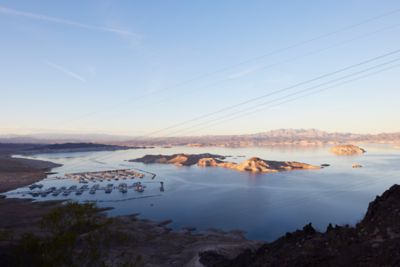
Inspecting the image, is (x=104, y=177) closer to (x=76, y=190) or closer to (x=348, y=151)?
(x=76, y=190)

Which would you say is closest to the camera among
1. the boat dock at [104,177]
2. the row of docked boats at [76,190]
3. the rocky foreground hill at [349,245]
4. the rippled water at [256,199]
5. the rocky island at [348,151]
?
the rocky foreground hill at [349,245]

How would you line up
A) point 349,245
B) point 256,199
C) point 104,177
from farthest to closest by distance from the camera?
point 104,177 < point 256,199 < point 349,245

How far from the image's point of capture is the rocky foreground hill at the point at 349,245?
1641 centimetres

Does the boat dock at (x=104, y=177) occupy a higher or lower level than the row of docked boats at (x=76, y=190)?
higher

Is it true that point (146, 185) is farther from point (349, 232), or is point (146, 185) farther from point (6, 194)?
point (349, 232)

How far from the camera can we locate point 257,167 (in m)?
111

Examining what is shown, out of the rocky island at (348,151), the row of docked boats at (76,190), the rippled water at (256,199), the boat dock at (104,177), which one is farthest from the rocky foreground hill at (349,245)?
the rocky island at (348,151)

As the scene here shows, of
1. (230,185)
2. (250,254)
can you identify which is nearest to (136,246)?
(250,254)

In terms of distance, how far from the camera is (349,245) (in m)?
18.5

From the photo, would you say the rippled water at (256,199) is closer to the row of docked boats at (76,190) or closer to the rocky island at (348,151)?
the row of docked boats at (76,190)

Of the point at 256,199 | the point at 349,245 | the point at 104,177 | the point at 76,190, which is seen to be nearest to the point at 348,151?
the point at 104,177

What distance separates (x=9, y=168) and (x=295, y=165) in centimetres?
9374

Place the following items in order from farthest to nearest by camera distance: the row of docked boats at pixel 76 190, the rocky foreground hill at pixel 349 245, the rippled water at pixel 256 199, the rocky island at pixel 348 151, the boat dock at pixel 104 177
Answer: the rocky island at pixel 348 151, the boat dock at pixel 104 177, the row of docked boats at pixel 76 190, the rippled water at pixel 256 199, the rocky foreground hill at pixel 349 245

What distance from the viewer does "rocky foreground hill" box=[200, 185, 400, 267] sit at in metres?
16.4
